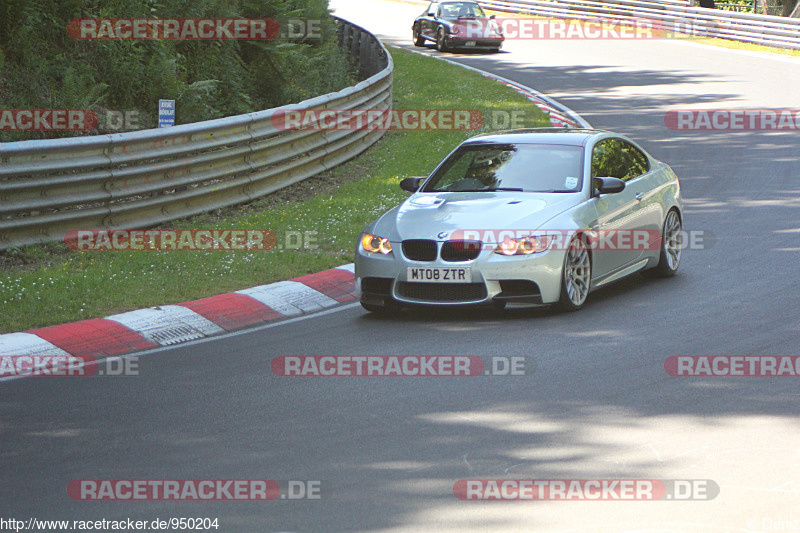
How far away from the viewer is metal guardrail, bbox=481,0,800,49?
32.2m

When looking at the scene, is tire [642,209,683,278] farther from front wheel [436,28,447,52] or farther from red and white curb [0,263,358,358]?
front wheel [436,28,447,52]

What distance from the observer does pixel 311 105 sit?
1532 cm

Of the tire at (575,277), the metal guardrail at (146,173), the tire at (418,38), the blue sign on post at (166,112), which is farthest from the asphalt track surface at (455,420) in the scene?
the tire at (418,38)

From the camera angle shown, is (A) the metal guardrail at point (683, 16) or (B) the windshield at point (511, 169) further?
(A) the metal guardrail at point (683, 16)

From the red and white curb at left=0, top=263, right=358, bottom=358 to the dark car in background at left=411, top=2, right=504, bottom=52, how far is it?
78.6 feet

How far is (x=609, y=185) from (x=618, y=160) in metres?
1.01

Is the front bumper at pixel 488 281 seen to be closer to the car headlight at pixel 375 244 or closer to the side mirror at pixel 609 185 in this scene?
the car headlight at pixel 375 244

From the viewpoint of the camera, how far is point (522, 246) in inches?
344

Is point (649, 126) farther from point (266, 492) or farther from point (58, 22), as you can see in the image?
point (266, 492)

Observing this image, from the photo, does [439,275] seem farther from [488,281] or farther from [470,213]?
[470,213]

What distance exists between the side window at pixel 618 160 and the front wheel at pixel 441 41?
23698 millimetres

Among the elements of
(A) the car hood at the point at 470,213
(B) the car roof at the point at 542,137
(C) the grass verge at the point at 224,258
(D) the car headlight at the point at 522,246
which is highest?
→ (B) the car roof at the point at 542,137

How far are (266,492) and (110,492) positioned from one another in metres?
0.78

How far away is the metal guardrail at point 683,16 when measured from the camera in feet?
106
